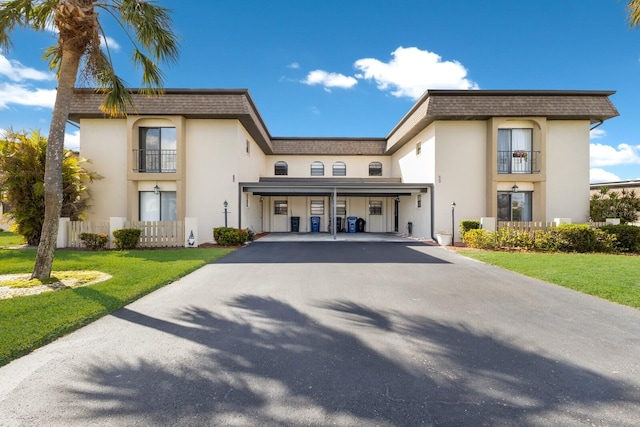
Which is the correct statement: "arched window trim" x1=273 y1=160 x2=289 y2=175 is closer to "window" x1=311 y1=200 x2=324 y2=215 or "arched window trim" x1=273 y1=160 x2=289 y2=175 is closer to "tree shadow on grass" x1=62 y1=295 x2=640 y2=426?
"window" x1=311 y1=200 x2=324 y2=215

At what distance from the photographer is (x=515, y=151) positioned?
14273mm

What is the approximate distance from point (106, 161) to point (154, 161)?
211 cm

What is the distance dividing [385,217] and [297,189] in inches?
322

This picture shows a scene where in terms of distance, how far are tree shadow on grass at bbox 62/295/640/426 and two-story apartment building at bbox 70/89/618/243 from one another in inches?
437

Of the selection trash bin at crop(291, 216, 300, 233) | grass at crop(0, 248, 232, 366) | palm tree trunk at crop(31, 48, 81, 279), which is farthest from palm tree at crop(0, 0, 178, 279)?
trash bin at crop(291, 216, 300, 233)

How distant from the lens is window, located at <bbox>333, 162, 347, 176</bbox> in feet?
71.4

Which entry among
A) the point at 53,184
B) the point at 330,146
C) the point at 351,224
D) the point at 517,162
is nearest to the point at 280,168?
the point at 330,146

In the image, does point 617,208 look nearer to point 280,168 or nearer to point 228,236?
point 228,236

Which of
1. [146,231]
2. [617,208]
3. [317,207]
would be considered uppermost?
[317,207]

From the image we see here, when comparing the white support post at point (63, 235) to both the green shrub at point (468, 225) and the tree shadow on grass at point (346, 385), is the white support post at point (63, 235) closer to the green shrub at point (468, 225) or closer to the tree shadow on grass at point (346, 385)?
the tree shadow on grass at point (346, 385)

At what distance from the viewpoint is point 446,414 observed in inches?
92.0

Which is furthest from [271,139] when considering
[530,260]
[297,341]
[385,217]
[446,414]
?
[446,414]

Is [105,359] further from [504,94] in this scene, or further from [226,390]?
[504,94]

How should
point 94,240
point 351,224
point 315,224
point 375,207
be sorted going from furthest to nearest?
point 375,207 < point 315,224 < point 351,224 < point 94,240
